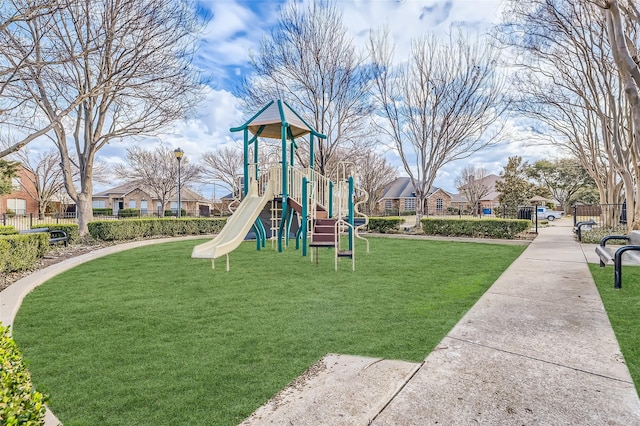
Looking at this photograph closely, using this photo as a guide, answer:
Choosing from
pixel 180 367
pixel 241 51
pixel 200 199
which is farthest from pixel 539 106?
pixel 200 199

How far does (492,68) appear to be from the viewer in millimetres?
15055

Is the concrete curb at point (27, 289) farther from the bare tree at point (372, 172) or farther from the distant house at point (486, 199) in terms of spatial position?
the distant house at point (486, 199)

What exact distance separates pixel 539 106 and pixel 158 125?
15212 mm

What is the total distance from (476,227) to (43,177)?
36.1m

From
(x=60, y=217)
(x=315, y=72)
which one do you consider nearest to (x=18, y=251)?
(x=315, y=72)

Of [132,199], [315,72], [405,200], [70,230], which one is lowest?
[70,230]

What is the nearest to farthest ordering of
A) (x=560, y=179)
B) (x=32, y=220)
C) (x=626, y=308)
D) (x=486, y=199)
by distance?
(x=626, y=308), (x=32, y=220), (x=560, y=179), (x=486, y=199)

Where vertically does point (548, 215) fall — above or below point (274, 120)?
below

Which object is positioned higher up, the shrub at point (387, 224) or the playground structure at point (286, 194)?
the playground structure at point (286, 194)

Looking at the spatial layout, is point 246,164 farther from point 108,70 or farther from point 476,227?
point 476,227

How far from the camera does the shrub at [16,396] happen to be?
131cm

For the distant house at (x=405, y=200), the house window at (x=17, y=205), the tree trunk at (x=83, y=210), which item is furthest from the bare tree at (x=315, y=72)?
the house window at (x=17, y=205)

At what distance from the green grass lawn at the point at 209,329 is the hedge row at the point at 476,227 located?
7432 mm

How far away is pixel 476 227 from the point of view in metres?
14.2
